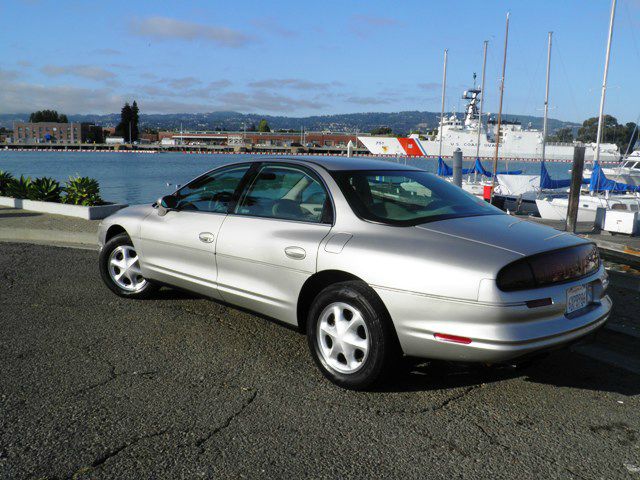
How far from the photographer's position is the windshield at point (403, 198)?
13.7 feet

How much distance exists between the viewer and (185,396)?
3.82 meters

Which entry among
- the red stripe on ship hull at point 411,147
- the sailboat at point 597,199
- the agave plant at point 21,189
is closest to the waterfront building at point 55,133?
the red stripe on ship hull at point 411,147

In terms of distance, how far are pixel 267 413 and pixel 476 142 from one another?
91.9 m

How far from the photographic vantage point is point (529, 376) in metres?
4.26

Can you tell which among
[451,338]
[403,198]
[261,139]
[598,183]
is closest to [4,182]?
[403,198]

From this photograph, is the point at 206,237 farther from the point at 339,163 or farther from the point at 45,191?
the point at 45,191

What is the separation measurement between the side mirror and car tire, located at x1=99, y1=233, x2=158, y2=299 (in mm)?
624

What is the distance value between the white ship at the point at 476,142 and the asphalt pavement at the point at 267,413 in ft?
250

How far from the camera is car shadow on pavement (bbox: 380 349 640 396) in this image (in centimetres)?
408

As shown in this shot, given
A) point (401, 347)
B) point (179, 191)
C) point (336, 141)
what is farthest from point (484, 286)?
point (336, 141)

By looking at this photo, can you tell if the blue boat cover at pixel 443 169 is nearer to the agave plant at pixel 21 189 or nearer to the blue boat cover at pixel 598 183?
the blue boat cover at pixel 598 183

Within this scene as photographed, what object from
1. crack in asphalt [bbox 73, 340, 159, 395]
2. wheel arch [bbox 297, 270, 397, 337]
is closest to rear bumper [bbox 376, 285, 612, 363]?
wheel arch [bbox 297, 270, 397, 337]

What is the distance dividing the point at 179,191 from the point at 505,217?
2.94 metres

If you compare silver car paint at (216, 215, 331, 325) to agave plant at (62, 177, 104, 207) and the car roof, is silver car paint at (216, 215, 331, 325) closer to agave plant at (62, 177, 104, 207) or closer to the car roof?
the car roof
